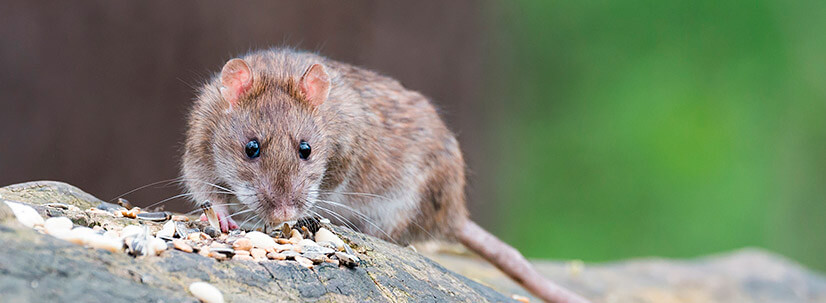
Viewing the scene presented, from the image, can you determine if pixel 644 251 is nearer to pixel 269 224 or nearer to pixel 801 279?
pixel 801 279

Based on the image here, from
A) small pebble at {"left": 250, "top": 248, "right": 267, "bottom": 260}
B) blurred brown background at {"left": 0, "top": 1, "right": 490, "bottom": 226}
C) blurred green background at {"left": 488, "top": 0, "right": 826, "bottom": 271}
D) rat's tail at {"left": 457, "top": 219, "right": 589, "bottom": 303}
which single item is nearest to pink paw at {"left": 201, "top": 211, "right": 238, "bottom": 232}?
small pebble at {"left": 250, "top": 248, "right": 267, "bottom": 260}

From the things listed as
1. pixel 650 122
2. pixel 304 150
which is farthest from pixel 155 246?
pixel 650 122

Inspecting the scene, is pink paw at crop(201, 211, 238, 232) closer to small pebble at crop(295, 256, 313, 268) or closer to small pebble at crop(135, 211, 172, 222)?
small pebble at crop(135, 211, 172, 222)

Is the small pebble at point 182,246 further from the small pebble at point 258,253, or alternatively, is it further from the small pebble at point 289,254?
the small pebble at point 289,254

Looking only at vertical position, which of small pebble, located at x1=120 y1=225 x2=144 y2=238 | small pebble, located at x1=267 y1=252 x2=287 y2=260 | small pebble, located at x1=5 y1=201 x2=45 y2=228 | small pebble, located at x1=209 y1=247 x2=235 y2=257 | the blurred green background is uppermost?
the blurred green background

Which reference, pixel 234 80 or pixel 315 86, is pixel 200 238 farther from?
pixel 315 86

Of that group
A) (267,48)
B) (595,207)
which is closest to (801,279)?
(595,207)
